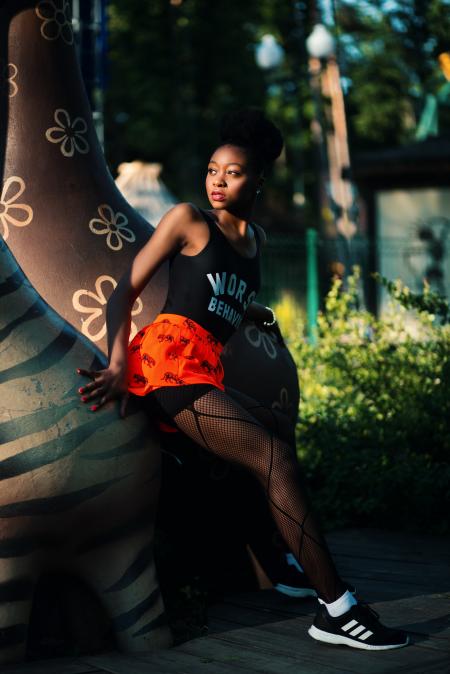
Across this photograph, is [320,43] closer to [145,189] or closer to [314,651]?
[145,189]

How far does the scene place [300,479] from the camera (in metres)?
2.92

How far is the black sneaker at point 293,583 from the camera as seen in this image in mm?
3473

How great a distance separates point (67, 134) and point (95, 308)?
2.25 ft

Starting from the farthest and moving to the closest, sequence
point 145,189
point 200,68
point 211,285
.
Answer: point 200,68
point 145,189
point 211,285

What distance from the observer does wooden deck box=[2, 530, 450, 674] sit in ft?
8.93

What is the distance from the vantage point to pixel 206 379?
291 centimetres

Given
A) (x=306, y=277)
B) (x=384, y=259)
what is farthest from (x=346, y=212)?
(x=306, y=277)

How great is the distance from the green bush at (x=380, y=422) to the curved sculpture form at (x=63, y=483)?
2.08 metres

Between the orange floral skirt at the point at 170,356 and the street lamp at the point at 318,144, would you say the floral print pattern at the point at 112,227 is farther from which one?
the street lamp at the point at 318,144

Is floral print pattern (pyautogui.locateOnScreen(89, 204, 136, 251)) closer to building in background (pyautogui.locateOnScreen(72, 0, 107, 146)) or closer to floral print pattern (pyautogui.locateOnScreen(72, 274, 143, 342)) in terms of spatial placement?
floral print pattern (pyautogui.locateOnScreen(72, 274, 143, 342))

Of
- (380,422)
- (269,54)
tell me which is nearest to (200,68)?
(269,54)

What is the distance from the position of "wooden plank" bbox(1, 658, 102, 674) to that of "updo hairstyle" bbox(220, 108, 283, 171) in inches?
61.2

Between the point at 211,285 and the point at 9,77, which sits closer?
the point at 211,285

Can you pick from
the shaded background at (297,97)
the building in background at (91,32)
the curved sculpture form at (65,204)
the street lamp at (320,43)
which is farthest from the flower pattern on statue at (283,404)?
the street lamp at (320,43)
